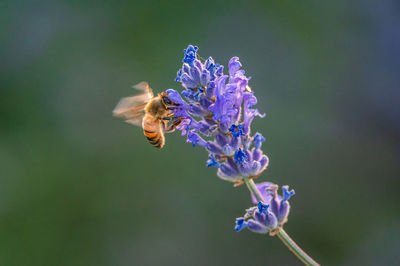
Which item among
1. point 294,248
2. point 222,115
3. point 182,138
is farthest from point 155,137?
point 182,138

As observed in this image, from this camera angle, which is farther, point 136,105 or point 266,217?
point 136,105

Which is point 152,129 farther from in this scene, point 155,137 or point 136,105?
point 136,105

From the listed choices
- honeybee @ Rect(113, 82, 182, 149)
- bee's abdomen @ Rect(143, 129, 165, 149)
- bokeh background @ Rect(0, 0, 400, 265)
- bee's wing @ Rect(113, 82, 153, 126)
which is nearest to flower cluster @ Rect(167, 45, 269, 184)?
honeybee @ Rect(113, 82, 182, 149)

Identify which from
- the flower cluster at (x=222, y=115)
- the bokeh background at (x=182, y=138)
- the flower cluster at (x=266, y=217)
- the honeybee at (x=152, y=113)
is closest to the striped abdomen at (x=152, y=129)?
the honeybee at (x=152, y=113)

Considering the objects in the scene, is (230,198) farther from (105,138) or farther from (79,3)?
(79,3)

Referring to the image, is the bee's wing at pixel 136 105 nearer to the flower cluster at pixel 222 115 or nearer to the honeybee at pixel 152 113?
the honeybee at pixel 152 113

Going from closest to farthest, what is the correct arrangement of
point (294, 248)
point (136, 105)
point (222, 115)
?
point (294, 248) → point (222, 115) → point (136, 105)

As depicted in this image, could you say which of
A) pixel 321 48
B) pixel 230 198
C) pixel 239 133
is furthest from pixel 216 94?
pixel 321 48
